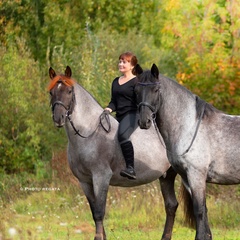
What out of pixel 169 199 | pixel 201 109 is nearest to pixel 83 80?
pixel 169 199

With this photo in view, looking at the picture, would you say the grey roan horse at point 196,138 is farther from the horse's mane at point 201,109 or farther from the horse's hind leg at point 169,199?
the horse's hind leg at point 169,199

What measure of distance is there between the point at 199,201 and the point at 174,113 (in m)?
1.13

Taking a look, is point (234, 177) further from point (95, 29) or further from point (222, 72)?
point (95, 29)

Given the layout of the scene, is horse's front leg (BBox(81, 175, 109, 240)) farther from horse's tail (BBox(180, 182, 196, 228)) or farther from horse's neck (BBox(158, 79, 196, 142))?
horse's neck (BBox(158, 79, 196, 142))

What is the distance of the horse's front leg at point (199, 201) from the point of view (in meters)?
9.65

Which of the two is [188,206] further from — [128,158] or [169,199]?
[128,158]

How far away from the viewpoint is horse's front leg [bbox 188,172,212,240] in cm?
965

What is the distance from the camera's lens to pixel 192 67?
18516 millimetres

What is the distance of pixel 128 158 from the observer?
11.3 meters

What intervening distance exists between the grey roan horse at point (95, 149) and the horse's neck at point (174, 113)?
156cm

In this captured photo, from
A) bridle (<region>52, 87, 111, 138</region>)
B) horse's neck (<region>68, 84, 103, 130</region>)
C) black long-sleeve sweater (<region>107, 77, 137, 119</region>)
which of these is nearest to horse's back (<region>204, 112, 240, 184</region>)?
black long-sleeve sweater (<region>107, 77, 137, 119</region>)

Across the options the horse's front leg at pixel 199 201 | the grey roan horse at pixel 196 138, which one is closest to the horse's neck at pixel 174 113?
the grey roan horse at pixel 196 138

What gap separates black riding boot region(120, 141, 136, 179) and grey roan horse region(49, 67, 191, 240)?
0.14 meters

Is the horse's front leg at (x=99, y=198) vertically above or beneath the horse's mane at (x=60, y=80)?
beneath
